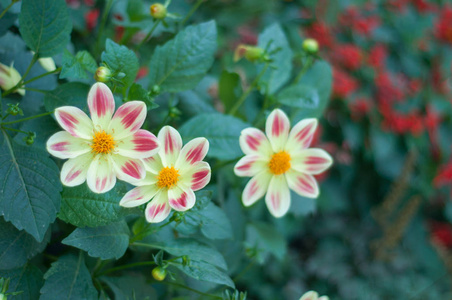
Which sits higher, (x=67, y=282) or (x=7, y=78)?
(x=7, y=78)

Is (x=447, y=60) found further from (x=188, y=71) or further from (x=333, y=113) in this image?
(x=188, y=71)

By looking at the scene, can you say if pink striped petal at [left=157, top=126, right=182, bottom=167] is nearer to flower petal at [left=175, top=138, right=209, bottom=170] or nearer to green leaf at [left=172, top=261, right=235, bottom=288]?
flower petal at [left=175, top=138, right=209, bottom=170]

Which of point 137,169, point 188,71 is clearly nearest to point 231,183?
point 188,71

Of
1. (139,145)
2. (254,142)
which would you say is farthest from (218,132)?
(139,145)

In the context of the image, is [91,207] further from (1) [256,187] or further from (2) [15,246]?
(1) [256,187]

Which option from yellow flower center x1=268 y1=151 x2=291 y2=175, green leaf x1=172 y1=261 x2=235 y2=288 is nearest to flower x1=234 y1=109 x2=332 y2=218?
yellow flower center x1=268 y1=151 x2=291 y2=175

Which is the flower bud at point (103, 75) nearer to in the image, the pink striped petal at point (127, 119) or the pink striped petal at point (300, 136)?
the pink striped petal at point (127, 119)

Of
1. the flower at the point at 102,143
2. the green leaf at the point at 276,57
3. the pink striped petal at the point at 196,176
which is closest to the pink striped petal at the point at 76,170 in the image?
the flower at the point at 102,143
